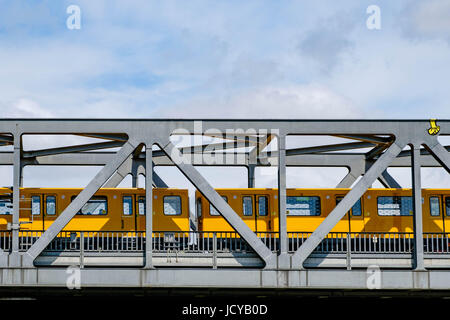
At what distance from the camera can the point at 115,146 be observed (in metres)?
27.3

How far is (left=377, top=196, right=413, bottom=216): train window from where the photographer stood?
1075 inches

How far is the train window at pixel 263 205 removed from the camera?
26.8m

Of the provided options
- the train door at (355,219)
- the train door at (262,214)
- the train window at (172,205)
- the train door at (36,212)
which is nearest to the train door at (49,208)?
the train door at (36,212)

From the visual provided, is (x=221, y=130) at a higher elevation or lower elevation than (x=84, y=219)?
higher

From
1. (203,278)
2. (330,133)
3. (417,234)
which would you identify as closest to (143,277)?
(203,278)

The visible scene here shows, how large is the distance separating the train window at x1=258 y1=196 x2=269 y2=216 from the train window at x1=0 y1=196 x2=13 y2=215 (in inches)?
396

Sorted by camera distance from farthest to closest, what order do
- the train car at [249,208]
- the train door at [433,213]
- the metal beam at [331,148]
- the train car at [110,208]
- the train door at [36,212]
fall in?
1. the metal beam at [331,148]
2. the train door at [433,213]
3. the train car at [249,208]
4. the train car at [110,208]
5. the train door at [36,212]

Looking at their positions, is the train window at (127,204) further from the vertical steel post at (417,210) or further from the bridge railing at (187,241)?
the vertical steel post at (417,210)

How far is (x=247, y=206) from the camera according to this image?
2680 centimetres

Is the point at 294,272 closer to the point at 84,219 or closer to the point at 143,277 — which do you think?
the point at 143,277

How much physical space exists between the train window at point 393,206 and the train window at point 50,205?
43.5 feet

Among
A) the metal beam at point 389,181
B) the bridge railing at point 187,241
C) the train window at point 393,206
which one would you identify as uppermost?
the metal beam at point 389,181

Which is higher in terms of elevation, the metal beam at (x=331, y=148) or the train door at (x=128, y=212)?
the metal beam at (x=331, y=148)
